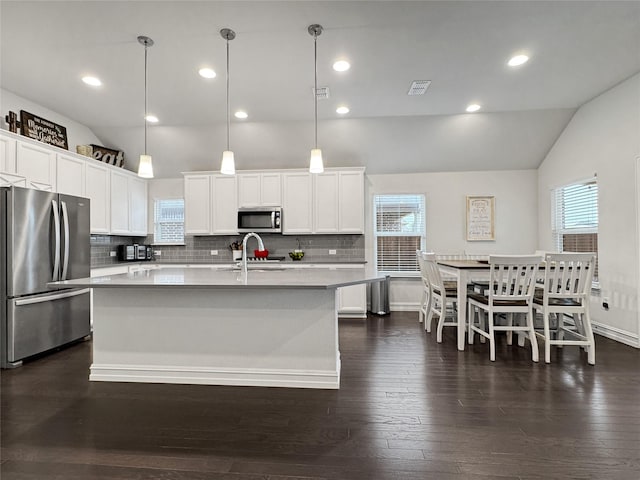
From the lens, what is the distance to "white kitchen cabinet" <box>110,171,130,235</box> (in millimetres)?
5035

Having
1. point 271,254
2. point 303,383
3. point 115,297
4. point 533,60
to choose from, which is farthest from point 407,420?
point 271,254

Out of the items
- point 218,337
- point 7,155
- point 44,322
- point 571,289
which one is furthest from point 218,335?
point 571,289

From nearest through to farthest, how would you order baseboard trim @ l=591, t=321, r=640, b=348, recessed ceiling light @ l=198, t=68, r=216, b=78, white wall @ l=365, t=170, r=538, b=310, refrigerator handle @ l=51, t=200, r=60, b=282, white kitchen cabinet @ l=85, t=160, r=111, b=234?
recessed ceiling light @ l=198, t=68, r=216, b=78, refrigerator handle @ l=51, t=200, r=60, b=282, baseboard trim @ l=591, t=321, r=640, b=348, white kitchen cabinet @ l=85, t=160, r=111, b=234, white wall @ l=365, t=170, r=538, b=310

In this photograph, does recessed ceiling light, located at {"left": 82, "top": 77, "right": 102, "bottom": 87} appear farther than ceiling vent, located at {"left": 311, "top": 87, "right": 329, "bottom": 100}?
No

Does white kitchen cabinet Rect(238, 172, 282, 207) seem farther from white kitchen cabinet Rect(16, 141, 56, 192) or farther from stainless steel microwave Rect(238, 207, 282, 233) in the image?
white kitchen cabinet Rect(16, 141, 56, 192)

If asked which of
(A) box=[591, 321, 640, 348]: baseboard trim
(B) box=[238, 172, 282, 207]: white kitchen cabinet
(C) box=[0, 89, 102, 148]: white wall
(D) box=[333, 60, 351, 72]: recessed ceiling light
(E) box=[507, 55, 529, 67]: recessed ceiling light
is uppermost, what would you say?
(E) box=[507, 55, 529, 67]: recessed ceiling light

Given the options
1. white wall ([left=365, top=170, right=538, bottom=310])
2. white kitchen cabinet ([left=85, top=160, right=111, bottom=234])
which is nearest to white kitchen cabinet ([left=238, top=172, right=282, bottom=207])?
white wall ([left=365, top=170, right=538, bottom=310])

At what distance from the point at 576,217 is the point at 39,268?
6.61 m

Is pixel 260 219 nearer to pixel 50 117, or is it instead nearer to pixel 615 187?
pixel 50 117

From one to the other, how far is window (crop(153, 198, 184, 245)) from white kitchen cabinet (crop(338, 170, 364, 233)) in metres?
2.91

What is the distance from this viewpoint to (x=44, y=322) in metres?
3.40

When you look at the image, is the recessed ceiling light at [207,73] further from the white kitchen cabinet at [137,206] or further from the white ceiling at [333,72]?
the white kitchen cabinet at [137,206]

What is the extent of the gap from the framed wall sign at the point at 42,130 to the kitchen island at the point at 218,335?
251 cm

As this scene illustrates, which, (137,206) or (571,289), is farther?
(137,206)
